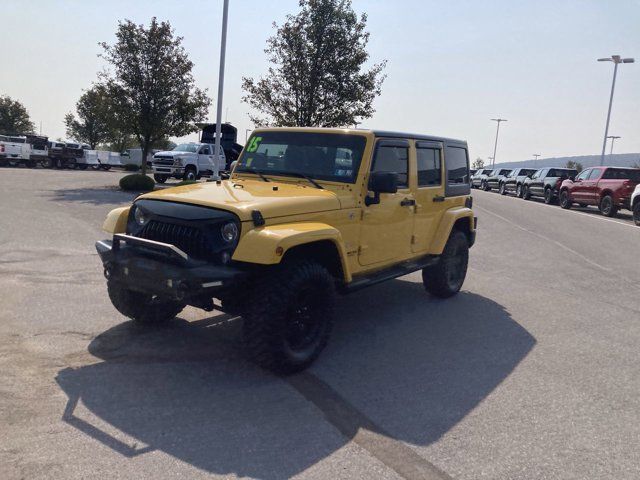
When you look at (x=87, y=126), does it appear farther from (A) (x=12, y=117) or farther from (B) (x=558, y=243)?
(B) (x=558, y=243)

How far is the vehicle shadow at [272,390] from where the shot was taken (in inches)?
130

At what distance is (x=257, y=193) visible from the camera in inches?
188

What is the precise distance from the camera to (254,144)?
601 centimetres

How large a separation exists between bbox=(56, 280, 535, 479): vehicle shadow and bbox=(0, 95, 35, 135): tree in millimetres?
62772

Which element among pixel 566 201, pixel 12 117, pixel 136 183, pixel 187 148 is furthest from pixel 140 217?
pixel 12 117

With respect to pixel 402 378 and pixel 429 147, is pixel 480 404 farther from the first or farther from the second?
pixel 429 147

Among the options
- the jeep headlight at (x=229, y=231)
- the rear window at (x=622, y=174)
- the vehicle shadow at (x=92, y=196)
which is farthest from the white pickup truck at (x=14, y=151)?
the jeep headlight at (x=229, y=231)

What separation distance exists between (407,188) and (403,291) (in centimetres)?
196

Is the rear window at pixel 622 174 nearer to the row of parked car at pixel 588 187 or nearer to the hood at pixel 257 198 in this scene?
the row of parked car at pixel 588 187

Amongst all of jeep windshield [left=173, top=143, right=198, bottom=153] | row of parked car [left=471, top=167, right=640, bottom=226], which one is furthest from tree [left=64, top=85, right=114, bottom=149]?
row of parked car [left=471, top=167, right=640, bottom=226]

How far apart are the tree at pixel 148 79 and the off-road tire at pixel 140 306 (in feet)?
60.9

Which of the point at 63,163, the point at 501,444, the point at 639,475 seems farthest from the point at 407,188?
the point at 63,163

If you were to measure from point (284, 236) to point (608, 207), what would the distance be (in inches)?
813

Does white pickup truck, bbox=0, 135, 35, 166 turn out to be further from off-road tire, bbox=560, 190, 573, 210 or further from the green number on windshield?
the green number on windshield
